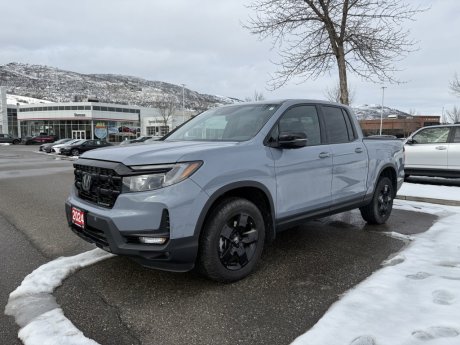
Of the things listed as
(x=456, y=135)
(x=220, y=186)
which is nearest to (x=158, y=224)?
(x=220, y=186)

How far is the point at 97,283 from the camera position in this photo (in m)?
3.87

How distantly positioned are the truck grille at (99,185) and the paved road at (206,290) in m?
0.86

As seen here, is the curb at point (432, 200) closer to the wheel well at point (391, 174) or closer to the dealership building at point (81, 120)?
the wheel well at point (391, 174)

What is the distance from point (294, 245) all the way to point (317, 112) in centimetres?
177

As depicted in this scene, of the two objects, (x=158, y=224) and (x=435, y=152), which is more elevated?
(x=435, y=152)

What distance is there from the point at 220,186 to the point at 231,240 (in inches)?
22.5

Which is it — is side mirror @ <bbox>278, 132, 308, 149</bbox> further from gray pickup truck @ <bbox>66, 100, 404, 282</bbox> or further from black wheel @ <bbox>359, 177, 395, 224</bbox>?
black wheel @ <bbox>359, 177, 395, 224</bbox>

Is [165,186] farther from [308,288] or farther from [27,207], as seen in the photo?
[27,207]

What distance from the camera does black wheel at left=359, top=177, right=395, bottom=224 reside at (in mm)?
6012

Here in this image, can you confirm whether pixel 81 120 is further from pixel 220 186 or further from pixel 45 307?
pixel 220 186

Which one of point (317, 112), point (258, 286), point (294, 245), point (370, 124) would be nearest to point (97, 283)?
point (258, 286)

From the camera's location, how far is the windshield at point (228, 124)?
434 cm

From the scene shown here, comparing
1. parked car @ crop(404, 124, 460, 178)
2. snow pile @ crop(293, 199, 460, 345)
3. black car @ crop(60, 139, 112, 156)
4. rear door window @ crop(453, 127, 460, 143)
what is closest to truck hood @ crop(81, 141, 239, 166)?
snow pile @ crop(293, 199, 460, 345)

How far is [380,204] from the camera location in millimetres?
6215
